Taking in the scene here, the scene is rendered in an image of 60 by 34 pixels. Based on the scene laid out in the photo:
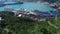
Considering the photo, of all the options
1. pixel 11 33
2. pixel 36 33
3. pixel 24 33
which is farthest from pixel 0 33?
pixel 36 33

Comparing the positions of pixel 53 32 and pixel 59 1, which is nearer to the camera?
pixel 53 32

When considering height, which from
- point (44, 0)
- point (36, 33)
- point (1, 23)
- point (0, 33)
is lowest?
point (44, 0)

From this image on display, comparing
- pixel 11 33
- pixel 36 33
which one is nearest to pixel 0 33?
pixel 11 33

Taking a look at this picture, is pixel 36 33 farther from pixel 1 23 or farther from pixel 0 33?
pixel 1 23

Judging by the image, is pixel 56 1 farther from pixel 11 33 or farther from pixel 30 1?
pixel 11 33

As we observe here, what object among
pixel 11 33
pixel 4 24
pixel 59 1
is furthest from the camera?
pixel 59 1

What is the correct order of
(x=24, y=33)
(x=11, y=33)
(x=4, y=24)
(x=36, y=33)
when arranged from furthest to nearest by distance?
(x=4, y=24) < (x=11, y=33) < (x=24, y=33) < (x=36, y=33)

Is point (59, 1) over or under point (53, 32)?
under

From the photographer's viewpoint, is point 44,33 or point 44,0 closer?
point 44,33

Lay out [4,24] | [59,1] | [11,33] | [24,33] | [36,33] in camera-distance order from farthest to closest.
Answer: [59,1] < [4,24] < [11,33] < [24,33] < [36,33]
